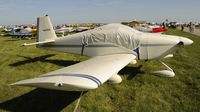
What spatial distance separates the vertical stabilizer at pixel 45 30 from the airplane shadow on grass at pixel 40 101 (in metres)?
4.70

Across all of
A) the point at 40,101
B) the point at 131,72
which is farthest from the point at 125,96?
the point at 40,101

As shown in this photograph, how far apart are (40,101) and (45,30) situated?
19.3ft

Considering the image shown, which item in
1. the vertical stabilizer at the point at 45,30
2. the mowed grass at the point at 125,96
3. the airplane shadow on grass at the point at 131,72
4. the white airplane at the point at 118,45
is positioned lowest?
the mowed grass at the point at 125,96

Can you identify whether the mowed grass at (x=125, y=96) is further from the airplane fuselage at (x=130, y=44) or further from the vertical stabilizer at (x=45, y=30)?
the vertical stabilizer at (x=45, y=30)

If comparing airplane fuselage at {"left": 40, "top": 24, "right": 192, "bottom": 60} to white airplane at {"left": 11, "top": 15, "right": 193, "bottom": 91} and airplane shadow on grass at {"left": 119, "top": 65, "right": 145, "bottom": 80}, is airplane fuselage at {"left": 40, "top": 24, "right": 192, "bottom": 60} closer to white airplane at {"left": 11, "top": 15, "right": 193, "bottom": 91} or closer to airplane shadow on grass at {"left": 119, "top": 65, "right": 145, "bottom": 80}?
white airplane at {"left": 11, "top": 15, "right": 193, "bottom": 91}

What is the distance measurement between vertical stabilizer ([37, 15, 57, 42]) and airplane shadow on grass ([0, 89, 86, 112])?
15.4 feet

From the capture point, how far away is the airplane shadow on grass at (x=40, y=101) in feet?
19.3

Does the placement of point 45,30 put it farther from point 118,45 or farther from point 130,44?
point 130,44

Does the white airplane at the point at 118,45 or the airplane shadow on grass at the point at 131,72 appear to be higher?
the white airplane at the point at 118,45

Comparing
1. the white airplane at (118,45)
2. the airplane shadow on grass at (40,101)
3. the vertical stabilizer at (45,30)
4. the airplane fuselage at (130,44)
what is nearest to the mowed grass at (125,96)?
the airplane shadow on grass at (40,101)

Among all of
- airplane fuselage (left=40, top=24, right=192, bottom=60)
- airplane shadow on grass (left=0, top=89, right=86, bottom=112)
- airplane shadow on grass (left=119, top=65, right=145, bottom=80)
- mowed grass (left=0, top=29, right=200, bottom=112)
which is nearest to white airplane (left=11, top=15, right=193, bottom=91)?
airplane fuselage (left=40, top=24, right=192, bottom=60)

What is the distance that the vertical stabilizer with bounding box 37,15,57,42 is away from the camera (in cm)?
1120

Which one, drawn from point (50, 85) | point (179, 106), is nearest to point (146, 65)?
point (179, 106)

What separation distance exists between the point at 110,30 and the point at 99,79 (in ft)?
15.5
